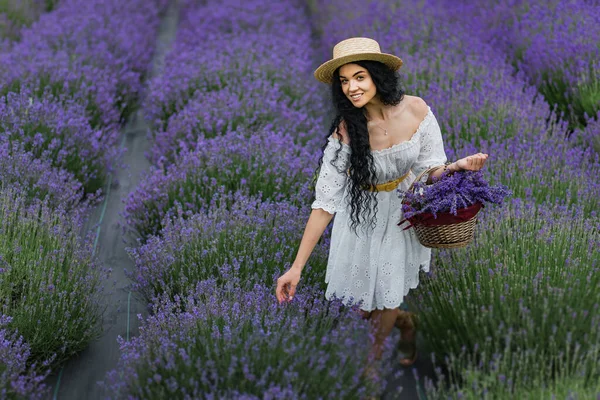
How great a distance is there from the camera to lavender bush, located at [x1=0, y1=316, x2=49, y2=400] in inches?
98.2

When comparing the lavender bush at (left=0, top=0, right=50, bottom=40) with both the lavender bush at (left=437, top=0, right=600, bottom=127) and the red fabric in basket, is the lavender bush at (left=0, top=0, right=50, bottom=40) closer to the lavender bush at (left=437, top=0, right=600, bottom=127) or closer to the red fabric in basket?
the lavender bush at (left=437, top=0, right=600, bottom=127)

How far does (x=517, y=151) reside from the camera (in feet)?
13.1

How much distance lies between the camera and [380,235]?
9.34 feet

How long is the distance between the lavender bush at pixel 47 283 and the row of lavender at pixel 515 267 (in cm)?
138

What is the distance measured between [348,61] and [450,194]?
22.2 inches

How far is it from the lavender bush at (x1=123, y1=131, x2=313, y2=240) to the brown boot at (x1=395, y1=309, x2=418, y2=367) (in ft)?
3.24

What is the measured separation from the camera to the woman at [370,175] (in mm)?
2695

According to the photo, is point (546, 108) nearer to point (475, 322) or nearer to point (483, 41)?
point (483, 41)

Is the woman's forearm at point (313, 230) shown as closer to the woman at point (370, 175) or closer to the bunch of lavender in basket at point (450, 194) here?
the woman at point (370, 175)

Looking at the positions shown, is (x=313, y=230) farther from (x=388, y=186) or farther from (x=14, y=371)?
(x=14, y=371)

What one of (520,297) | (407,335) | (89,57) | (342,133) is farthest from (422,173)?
(89,57)

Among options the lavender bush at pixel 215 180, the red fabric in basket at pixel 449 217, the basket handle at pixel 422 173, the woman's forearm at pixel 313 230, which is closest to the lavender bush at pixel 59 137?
the lavender bush at pixel 215 180

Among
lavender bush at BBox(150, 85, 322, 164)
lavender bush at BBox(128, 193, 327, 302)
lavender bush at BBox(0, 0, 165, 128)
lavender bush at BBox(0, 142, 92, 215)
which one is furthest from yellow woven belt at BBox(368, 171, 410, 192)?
Result: lavender bush at BBox(0, 0, 165, 128)

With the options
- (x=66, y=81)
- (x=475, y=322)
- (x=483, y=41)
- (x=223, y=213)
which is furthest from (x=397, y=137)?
(x=483, y=41)
